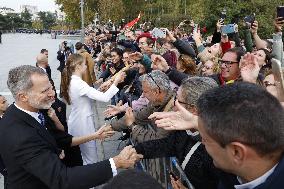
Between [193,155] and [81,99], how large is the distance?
274cm

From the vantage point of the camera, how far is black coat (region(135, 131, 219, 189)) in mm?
2434

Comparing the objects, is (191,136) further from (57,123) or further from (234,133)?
(57,123)

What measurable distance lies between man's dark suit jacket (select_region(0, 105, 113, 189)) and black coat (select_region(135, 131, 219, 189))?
0.47m

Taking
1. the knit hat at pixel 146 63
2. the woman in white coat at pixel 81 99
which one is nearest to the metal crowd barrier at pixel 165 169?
the woman in white coat at pixel 81 99

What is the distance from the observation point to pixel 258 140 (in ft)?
4.99

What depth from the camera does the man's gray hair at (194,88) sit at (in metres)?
2.67

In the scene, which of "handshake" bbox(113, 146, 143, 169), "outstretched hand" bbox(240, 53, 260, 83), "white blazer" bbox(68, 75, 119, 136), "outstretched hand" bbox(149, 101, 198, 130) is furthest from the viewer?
"white blazer" bbox(68, 75, 119, 136)

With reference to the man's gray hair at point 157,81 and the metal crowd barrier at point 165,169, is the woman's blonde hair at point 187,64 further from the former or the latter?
the metal crowd barrier at point 165,169

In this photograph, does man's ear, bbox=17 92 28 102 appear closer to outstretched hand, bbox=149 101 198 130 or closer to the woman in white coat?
outstretched hand, bbox=149 101 198 130

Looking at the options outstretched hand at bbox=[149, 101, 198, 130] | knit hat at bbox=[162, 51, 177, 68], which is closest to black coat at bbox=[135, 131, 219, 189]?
outstretched hand at bbox=[149, 101, 198, 130]

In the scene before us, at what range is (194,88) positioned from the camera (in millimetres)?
2715

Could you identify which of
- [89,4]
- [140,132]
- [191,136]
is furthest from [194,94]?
[89,4]

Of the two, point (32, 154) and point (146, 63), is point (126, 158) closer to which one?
point (32, 154)

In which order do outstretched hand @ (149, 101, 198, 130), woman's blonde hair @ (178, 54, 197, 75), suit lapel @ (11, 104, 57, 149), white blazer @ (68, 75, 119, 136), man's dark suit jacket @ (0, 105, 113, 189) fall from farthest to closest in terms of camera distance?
woman's blonde hair @ (178, 54, 197, 75) < white blazer @ (68, 75, 119, 136) < suit lapel @ (11, 104, 57, 149) < man's dark suit jacket @ (0, 105, 113, 189) < outstretched hand @ (149, 101, 198, 130)
